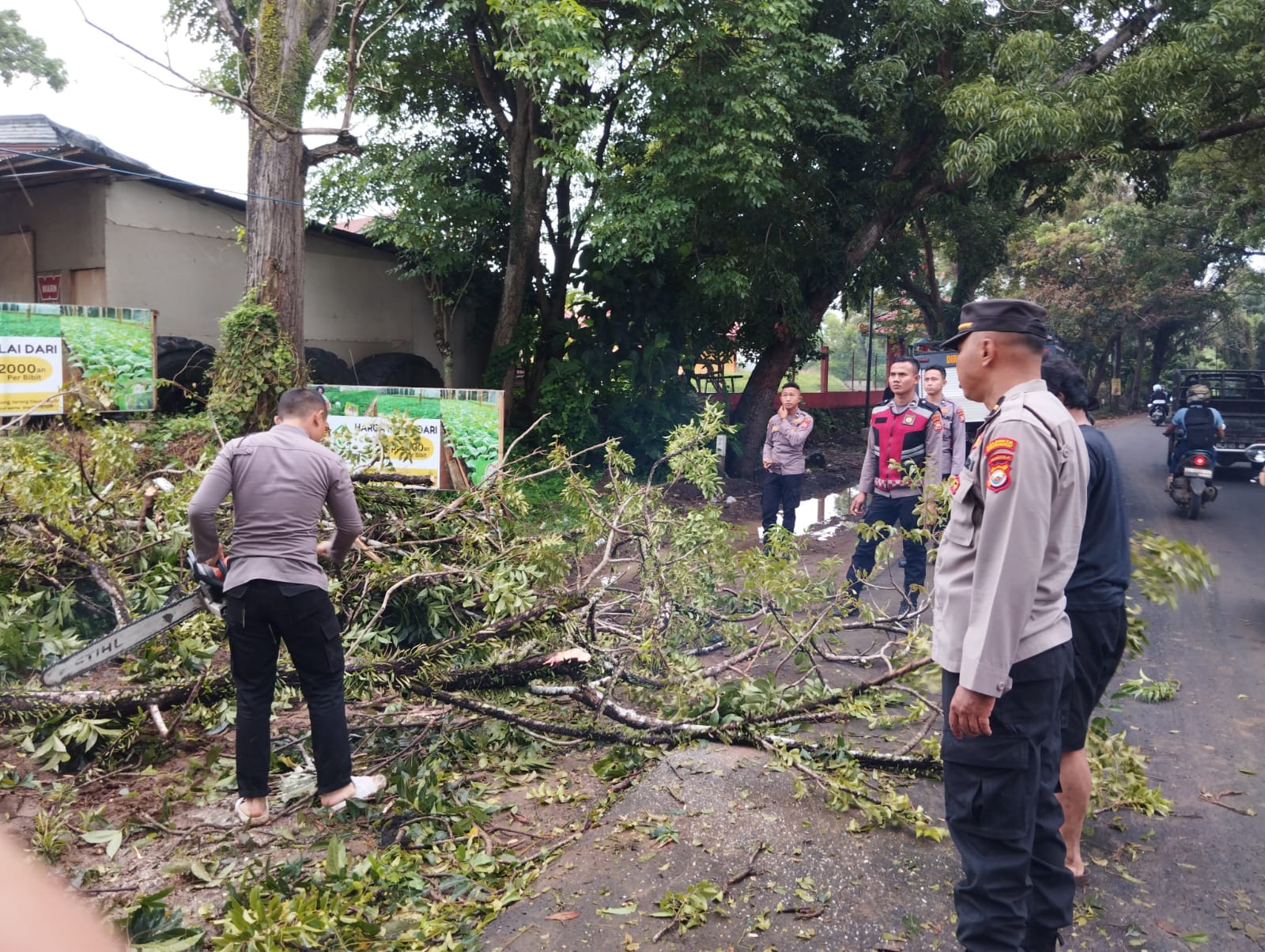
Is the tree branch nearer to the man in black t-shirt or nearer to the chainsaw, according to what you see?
the man in black t-shirt

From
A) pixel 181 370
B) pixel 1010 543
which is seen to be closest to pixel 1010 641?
pixel 1010 543

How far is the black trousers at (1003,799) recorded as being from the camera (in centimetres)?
254

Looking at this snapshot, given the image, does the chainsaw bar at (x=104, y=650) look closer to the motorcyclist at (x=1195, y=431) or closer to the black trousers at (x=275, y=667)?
the black trousers at (x=275, y=667)

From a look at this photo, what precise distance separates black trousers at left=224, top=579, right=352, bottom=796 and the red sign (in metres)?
11.2

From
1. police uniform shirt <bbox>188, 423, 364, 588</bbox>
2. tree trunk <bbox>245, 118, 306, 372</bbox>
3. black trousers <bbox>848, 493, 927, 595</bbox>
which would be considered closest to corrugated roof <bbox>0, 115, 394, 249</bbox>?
tree trunk <bbox>245, 118, 306, 372</bbox>

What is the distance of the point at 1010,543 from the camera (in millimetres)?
2516

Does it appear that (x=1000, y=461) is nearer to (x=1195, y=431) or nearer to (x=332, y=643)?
(x=332, y=643)

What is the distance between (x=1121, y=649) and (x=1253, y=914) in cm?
105

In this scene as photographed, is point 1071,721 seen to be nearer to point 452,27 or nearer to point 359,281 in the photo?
point 452,27

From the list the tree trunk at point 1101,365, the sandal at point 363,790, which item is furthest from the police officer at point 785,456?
the tree trunk at point 1101,365

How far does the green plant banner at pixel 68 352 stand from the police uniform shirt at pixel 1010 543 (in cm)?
851

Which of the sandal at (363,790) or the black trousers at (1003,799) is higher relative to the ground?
the black trousers at (1003,799)

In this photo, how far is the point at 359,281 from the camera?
15.3 meters

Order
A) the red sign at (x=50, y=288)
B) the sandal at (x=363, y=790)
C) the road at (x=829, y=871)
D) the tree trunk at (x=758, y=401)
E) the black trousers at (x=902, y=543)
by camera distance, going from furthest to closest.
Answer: the tree trunk at (x=758, y=401) → the red sign at (x=50, y=288) → the black trousers at (x=902, y=543) → the sandal at (x=363, y=790) → the road at (x=829, y=871)
